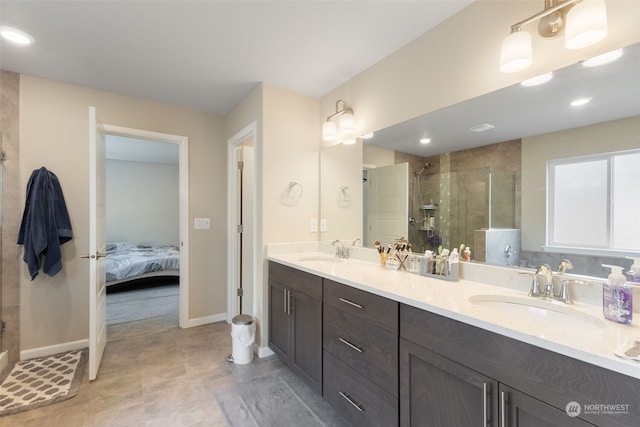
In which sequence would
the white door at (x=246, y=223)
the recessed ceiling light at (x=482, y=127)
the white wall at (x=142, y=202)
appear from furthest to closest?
the white wall at (x=142, y=202) → the white door at (x=246, y=223) → the recessed ceiling light at (x=482, y=127)

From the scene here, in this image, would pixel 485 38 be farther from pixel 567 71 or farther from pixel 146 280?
pixel 146 280

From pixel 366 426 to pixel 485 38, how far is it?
2.11 m

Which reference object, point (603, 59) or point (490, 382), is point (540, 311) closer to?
point (490, 382)

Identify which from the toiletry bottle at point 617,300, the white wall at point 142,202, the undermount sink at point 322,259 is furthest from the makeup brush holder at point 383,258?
the white wall at point 142,202

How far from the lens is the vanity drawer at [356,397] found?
4.32 ft

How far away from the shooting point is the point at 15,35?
6.10 feet

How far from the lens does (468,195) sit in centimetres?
165

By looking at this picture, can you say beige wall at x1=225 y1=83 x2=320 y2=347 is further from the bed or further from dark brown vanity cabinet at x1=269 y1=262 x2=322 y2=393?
the bed

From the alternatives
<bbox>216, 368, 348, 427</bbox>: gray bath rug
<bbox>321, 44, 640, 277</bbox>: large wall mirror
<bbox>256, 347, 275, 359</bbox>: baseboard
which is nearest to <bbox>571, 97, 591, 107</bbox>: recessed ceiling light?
<bbox>321, 44, 640, 277</bbox>: large wall mirror

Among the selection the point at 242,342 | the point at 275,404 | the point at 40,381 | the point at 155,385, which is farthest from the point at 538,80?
the point at 40,381

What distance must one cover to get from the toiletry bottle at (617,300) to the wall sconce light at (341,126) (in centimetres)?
182

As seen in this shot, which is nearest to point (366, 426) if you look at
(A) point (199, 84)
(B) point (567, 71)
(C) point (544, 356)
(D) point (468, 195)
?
(C) point (544, 356)

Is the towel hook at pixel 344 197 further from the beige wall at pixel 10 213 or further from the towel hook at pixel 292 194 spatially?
the beige wall at pixel 10 213

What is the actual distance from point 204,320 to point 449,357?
2.88 metres
